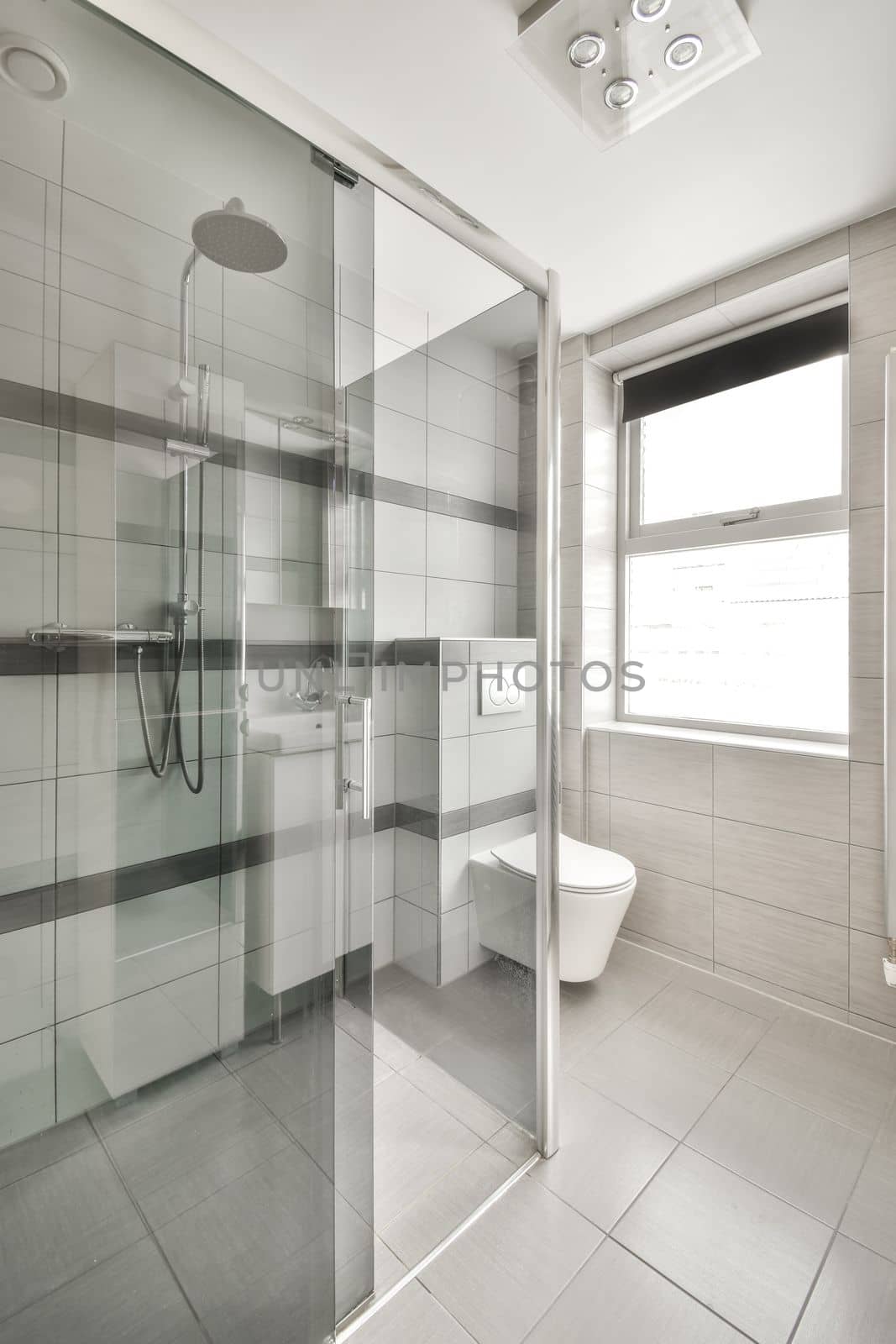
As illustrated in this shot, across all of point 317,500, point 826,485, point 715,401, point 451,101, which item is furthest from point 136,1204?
point 715,401

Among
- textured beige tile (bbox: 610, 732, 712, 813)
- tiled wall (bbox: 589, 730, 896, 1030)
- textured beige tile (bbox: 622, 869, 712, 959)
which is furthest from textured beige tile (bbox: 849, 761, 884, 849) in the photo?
textured beige tile (bbox: 622, 869, 712, 959)

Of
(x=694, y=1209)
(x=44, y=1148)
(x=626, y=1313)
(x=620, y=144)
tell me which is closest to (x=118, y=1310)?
(x=44, y=1148)

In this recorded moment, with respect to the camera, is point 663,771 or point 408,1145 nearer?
point 408,1145

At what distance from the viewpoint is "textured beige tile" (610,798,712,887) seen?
7.71 ft

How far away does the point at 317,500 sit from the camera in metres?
1.03

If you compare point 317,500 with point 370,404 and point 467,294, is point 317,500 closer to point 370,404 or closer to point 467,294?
point 370,404

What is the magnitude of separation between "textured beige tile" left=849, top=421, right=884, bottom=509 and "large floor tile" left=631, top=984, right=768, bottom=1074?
66.4 inches

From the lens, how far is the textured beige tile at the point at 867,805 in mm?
1933

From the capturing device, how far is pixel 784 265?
2115mm

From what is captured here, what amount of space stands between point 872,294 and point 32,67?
2216 millimetres

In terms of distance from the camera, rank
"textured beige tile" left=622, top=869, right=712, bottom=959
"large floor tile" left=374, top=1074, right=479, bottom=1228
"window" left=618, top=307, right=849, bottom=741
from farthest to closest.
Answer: "textured beige tile" left=622, top=869, right=712, bottom=959, "window" left=618, top=307, right=849, bottom=741, "large floor tile" left=374, top=1074, right=479, bottom=1228

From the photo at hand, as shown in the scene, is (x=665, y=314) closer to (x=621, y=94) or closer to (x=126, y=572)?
(x=621, y=94)

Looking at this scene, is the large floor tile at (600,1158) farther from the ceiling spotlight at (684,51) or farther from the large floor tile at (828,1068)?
the ceiling spotlight at (684,51)

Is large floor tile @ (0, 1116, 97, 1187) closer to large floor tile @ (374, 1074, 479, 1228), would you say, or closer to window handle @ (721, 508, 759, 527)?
large floor tile @ (374, 1074, 479, 1228)
